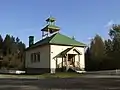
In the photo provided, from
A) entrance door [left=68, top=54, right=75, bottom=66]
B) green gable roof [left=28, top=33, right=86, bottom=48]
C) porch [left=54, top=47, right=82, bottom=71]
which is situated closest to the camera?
porch [left=54, top=47, right=82, bottom=71]

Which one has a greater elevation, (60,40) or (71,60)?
(60,40)

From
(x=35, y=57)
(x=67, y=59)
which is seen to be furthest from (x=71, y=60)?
(x=35, y=57)

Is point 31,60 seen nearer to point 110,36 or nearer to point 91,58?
point 91,58

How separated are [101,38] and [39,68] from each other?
99.4ft

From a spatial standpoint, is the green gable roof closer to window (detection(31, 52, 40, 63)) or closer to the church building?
the church building

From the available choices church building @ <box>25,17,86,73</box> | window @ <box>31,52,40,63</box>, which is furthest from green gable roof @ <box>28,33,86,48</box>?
window @ <box>31,52,40,63</box>

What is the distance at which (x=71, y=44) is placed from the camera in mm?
41938

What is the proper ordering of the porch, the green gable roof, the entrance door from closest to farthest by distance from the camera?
the porch < the green gable roof < the entrance door

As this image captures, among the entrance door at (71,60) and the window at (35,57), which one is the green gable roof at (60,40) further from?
the window at (35,57)

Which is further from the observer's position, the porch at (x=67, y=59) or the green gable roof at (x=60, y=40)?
the green gable roof at (x=60, y=40)

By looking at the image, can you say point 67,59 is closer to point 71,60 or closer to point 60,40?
point 71,60

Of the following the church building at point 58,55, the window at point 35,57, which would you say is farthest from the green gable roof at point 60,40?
the window at point 35,57

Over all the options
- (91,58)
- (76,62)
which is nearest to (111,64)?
(91,58)

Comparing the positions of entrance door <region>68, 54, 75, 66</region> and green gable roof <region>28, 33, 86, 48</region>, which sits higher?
green gable roof <region>28, 33, 86, 48</region>
